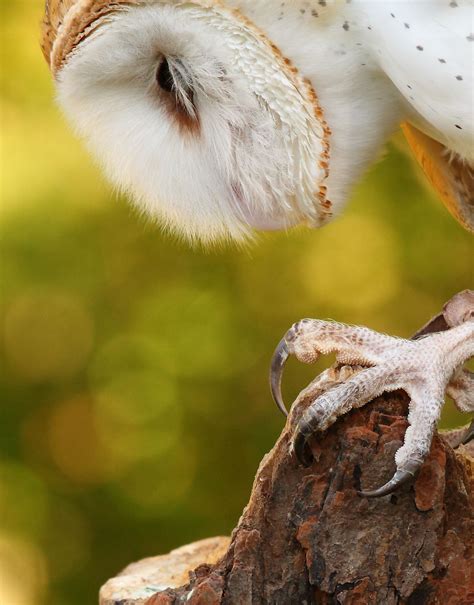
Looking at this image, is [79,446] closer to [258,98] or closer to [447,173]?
[447,173]

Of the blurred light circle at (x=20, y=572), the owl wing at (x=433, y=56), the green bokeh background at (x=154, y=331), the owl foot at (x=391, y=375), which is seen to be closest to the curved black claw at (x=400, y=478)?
the owl foot at (x=391, y=375)

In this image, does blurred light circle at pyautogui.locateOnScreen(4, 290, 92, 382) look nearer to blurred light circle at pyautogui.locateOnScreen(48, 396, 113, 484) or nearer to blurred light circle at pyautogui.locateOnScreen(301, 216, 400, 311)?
blurred light circle at pyautogui.locateOnScreen(48, 396, 113, 484)

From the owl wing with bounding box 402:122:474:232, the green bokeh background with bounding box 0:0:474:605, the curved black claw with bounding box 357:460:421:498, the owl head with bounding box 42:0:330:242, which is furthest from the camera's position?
the green bokeh background with bounding box 0:0:474:605

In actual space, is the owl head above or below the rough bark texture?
above

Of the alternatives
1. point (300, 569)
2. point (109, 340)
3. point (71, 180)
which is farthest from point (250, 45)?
point (109, 340)

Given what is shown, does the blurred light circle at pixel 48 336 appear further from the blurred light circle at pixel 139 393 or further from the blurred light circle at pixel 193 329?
the blurred light circle at pixel 193 329

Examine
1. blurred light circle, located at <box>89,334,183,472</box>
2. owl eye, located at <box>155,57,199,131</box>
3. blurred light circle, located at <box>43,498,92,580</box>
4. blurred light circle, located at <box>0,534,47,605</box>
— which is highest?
owl eye, located at <box>155,57,199,131</box>

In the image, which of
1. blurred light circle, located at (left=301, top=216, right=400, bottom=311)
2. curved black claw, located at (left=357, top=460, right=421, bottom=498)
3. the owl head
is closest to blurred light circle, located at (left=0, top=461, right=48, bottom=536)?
blurred light circle, located at (left=301, top=216, right=400, bottom=311)
